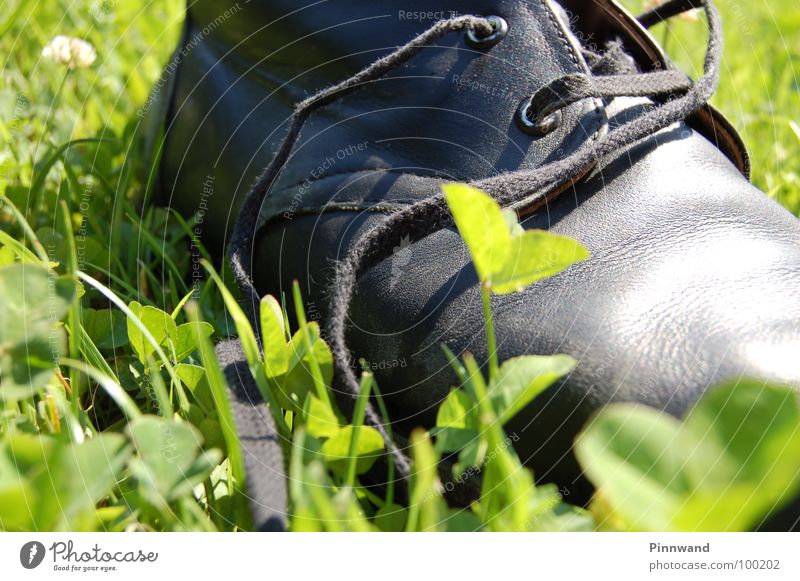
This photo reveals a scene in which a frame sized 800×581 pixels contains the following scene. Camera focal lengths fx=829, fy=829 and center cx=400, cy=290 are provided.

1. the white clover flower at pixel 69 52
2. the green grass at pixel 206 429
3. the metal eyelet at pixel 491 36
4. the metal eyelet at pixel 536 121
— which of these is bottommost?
the green grass at pixel 206 429

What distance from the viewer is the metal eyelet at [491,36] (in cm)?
70

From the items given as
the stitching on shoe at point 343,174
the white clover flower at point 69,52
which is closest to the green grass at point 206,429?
the stitching on shoe at point 343,174

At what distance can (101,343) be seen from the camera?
703mm

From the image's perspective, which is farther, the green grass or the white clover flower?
the white clover flower

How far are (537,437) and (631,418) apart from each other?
0.44ft

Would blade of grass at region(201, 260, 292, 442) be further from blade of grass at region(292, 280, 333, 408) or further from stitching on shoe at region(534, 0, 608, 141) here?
stitching on shoe at region(534, 0, 608, 141)

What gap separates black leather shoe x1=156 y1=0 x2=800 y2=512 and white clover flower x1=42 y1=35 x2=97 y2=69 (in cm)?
35

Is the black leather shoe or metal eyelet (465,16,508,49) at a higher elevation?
metal eyelet (465,16,508,49)

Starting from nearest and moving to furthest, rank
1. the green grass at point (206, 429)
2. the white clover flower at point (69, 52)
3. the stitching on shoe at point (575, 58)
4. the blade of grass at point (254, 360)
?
the green grass at point (206, 429), the blade of grass at point (254, 360), the stitching on shoe at point (575, 58), the white clover flower at point (69, 52)
